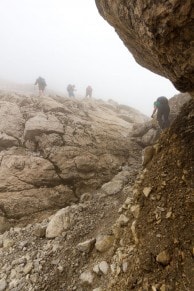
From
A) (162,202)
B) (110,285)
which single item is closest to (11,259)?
(110,285)

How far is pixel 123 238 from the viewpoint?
8.71m

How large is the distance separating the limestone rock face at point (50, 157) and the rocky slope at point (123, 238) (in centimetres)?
84

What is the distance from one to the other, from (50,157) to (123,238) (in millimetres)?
6347

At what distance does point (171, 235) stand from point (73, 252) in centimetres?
378

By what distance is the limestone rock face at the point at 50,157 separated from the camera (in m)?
12.2

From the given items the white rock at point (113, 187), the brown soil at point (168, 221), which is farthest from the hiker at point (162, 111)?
the brown soil at point (168, 221)

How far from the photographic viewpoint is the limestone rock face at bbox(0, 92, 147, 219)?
12.2m

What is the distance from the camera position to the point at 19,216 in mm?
11578

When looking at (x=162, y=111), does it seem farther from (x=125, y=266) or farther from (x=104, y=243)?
(x=125, y=266)

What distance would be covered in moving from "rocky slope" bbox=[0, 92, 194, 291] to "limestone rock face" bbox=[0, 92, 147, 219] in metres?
A: 0.84

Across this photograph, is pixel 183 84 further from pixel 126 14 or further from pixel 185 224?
pixel 185 224

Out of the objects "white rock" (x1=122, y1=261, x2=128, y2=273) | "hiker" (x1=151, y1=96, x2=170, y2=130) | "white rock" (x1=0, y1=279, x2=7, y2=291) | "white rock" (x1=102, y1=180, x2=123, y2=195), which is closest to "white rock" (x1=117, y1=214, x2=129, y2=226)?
"white rock" (x1=122, y1=261, x2=128, y2=273)

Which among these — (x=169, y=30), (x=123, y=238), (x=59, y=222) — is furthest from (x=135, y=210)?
(x=169, y=30)

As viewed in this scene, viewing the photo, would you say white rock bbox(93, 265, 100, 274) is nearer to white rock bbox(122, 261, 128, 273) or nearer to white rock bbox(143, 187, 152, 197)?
white rock bbox(122, 261, 128, 273)
